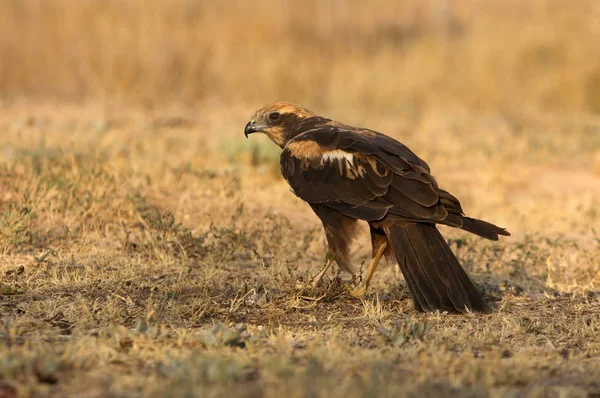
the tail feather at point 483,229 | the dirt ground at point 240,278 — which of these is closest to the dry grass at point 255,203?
the dirt ground at point 240,278

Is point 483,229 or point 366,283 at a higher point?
point 483,229

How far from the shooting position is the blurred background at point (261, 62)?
13023mm

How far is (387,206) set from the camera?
4789 mm

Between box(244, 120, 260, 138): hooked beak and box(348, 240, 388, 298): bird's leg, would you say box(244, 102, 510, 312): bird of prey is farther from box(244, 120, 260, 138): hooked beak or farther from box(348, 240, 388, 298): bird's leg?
box(244, 120, 260, 138): hooked beak

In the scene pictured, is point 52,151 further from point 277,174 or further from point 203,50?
point 203,50

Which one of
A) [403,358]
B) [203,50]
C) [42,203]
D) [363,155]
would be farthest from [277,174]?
[203,50]

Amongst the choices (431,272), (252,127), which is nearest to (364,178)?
(431,272)

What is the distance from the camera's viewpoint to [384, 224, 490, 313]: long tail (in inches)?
184

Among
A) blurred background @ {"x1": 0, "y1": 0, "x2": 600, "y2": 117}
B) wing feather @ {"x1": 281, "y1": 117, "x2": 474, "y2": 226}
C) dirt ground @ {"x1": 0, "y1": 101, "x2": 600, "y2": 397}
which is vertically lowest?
dirt ground @ {"x1": 0, "y1": 101, "x2": 600, "y2": 397}

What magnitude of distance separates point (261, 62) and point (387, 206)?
9.38 m

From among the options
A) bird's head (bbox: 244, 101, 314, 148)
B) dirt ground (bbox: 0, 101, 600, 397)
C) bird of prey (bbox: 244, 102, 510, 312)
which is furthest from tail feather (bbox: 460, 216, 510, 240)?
bird's head (bbox: 244, 101, 314, 148)

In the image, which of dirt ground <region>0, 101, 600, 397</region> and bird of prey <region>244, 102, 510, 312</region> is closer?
dirt ground <region>0, 101, 600, 397</region>

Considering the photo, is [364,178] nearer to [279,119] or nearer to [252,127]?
[279,119]

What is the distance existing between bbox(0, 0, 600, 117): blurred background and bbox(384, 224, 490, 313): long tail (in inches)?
324
